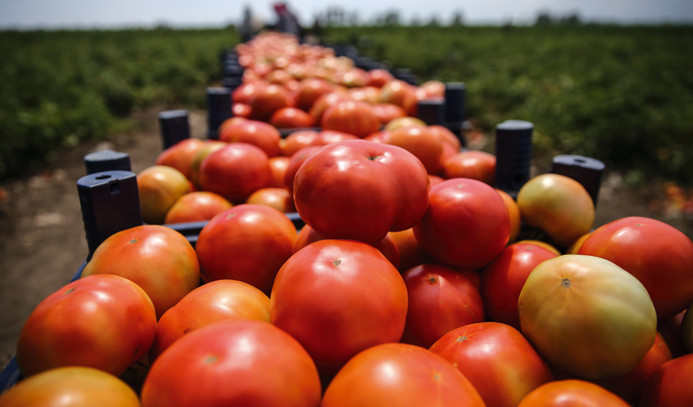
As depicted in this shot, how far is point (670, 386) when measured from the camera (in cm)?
102

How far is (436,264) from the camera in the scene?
4.93ft

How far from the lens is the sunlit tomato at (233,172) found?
6.93 ft

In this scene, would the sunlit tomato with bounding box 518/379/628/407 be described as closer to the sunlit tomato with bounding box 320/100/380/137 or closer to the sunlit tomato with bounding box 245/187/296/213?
the sunlit tomato with bounding box 245/187/296/213

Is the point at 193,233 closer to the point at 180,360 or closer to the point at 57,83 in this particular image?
the point at 180,360

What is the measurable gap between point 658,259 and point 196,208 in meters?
1.80

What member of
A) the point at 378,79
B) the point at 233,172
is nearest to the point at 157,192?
the point at 233,172

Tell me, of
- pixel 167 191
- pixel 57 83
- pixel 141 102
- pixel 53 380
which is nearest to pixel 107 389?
pixel 53 380

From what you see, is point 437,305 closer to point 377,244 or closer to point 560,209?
point 377,244

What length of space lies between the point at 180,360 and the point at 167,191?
145cm

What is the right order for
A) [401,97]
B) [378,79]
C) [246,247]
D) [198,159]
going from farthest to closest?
[378,79] → [401,97] → [198,159] → [246,247]

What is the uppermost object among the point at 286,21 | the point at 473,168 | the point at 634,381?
the point at 286,21

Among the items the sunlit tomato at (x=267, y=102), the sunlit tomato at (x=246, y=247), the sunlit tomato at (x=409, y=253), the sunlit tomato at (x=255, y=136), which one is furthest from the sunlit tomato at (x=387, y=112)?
the sunlit tomato at (x=246, y=247)

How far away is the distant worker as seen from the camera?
18.2 meters

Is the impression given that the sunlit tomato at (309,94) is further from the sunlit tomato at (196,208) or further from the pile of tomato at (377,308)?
the pile of tomato at (377,308)
